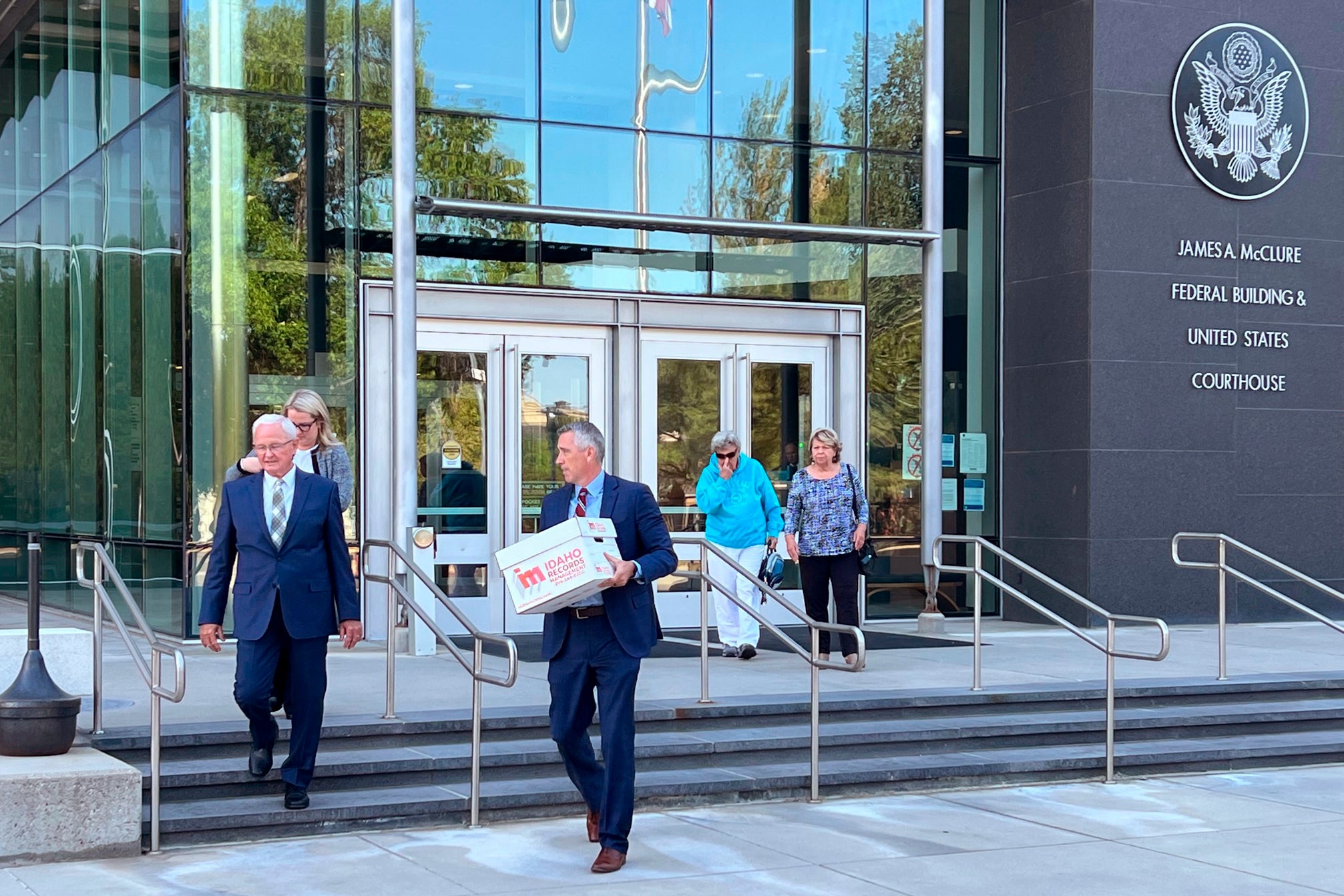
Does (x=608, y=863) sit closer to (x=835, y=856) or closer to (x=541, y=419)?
(x=835, y=856)

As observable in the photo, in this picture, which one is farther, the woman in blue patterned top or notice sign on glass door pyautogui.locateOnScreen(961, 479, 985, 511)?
notice sign on glass door pyautogui.locateOnScreen(961, 479, 985, 511)

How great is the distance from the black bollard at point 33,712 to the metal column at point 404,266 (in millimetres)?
5194

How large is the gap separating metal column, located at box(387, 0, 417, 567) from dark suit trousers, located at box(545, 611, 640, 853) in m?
5.58

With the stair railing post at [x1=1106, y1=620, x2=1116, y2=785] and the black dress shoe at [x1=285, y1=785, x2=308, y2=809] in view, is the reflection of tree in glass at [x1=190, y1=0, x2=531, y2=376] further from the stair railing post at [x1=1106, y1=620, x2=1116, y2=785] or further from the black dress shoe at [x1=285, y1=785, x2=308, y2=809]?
the stair railing post at [x1=1106, y1=620, x2=1116, y2=785]

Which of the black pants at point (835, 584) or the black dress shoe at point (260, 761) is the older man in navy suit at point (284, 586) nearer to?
the black dress shoe at point (260, 761)

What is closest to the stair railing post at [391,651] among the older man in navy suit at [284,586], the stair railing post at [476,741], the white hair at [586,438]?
the stair railing post at [476,741]

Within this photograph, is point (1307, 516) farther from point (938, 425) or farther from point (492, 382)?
point (492, 382)

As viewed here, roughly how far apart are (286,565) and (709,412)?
26.1 feet

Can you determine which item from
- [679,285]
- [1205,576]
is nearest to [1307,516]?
[1205,576]

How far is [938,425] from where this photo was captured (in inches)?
586

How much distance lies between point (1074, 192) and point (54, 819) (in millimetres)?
11671

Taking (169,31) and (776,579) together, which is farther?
(169,31)

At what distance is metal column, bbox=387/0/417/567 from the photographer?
12.7 meters

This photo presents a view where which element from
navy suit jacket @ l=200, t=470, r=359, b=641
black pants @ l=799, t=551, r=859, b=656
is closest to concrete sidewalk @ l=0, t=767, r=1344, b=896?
navy suit jacket @ l=200, t=470, r=359, b=641
